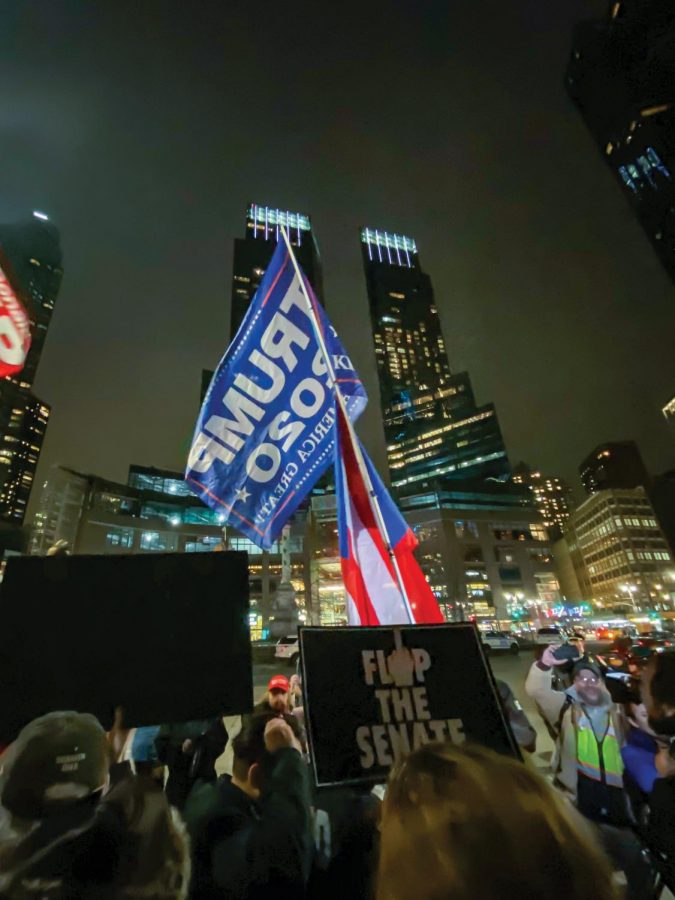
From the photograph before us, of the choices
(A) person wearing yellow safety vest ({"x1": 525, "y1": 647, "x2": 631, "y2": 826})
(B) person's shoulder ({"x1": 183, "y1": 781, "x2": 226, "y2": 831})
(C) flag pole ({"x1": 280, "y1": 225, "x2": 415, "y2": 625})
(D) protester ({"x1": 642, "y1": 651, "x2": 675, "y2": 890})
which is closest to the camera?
(B) person's shoulder ({"x1": 183, "y1": 781, "x2": 226, "y2": 831})

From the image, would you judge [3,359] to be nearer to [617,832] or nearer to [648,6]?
[617,832]

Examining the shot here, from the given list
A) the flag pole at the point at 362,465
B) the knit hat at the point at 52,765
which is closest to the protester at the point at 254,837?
the knit hat at the point at 52,765

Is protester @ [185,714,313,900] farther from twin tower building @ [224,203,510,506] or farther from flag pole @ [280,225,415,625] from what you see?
twin tower building @ [224,203,510,506]

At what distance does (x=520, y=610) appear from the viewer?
82.8 m

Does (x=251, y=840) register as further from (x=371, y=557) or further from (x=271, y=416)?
(x=271, y=416)

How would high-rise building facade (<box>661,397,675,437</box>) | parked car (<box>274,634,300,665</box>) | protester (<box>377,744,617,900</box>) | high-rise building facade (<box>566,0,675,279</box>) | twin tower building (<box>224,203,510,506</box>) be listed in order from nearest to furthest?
protester (<box>377,744,617,900</box>), parked car (<box>274,634,300,665</box>), high-rise building facade (<box>566,0,675,279</box>), high-rise building facade (<box>661,397,675,437</box>), twin tower building (<box>224,203,510,506</box>)

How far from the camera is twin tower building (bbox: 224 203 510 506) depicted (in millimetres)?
131250

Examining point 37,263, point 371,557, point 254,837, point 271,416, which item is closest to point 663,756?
point 371,557

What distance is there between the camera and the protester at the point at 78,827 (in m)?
1.18

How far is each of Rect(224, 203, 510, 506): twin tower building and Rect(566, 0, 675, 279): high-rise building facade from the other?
202ft

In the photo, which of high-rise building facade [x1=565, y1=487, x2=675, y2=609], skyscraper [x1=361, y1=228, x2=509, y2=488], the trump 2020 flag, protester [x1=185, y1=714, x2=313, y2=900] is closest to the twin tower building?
skyscraper [x1=361, y1=228, x2=509, y2=488]

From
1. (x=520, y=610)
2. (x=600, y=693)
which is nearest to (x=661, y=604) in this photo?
(x=520, y=610)

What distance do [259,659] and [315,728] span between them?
29.6 meters

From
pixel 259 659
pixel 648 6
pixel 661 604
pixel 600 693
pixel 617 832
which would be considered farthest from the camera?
pixel 661 604
